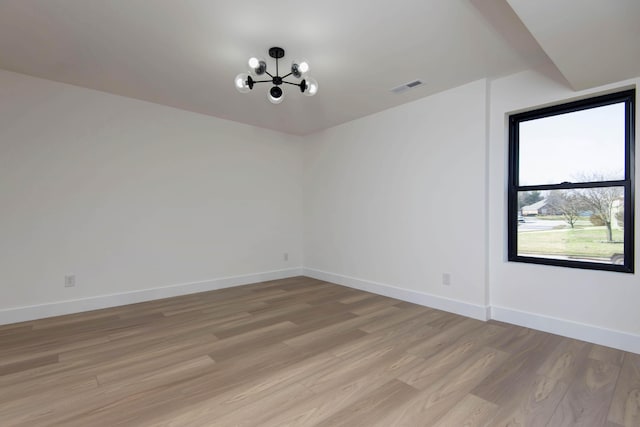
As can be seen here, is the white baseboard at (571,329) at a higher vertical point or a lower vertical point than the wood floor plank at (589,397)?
higher

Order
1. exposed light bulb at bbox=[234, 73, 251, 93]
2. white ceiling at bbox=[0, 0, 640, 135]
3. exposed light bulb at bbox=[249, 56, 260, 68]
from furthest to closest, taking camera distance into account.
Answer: exposed light bulb at bbox=[234, 73, 251, 93] → exposed light bulb at bbox=[249, 56, 260, 68] → white ceiling at bbox=[0, 0, 640, 135]

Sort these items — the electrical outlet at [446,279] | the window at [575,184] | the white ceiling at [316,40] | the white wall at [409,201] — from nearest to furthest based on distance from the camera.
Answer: the white ceiling at [316,40] < the window at [575,184] < the white wall at [409,201] < the electrical outlet at [446,279]

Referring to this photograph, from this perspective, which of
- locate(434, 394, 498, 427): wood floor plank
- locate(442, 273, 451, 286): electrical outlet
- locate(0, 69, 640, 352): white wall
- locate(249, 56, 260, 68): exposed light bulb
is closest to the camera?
locate(434, 394, 498, 427): wood floor plank

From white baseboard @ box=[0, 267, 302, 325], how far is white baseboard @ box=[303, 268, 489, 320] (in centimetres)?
113

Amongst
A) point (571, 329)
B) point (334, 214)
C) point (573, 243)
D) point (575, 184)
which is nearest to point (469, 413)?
point (571, 329)

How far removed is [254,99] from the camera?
3914 millimetres

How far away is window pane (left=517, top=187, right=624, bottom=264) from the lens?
2.72 meters

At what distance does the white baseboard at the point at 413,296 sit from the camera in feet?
11.0

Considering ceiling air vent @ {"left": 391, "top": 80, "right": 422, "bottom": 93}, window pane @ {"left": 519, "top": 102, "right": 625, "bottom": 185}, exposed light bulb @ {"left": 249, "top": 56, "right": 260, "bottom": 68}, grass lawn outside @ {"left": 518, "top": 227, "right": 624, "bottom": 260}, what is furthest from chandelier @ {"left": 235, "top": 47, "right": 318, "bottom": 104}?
grass lawn outside @ {"left": 518, "top": 227, "right": 624, "bottom": 260}

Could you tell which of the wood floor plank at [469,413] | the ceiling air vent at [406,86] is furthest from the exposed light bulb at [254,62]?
the wood floor plank at [469,413]

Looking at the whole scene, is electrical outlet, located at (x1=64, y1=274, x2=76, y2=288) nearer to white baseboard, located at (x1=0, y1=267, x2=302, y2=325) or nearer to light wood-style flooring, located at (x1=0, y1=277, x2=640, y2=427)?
white baseboard, located at (x1=0, y1=267, x2=302, y2=325)

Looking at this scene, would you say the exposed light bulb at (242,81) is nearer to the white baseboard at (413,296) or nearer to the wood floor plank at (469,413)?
the wood floor plank at (469,413)

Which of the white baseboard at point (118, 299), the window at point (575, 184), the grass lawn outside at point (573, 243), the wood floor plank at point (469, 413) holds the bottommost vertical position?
the wood floor plank at point (469, 413)

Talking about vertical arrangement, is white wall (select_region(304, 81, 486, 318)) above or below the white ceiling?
below
